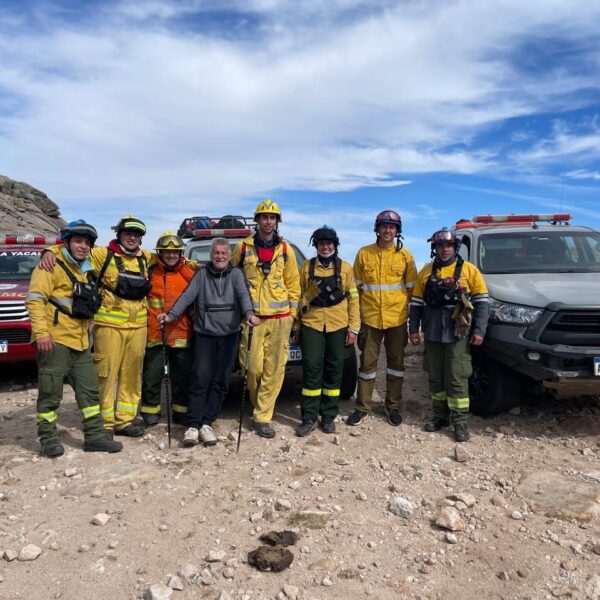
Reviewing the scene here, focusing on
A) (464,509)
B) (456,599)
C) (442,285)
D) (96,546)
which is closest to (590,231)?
(442,285)

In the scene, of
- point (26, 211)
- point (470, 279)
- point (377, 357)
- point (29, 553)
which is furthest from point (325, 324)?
point (26, 211)

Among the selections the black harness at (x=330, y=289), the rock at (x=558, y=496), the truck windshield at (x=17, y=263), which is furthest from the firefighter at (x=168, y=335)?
the truck windshield at (x=17, y=263)

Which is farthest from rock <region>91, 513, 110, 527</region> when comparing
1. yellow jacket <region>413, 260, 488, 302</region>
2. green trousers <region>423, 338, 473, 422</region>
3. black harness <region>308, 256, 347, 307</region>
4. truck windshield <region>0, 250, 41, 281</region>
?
truck windshield <region>0, 250, 41, 281</region>

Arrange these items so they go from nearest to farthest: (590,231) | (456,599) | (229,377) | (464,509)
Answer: (456,599), (464,509), (229,377), (590,231)

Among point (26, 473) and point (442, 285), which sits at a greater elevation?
point (442, 285)

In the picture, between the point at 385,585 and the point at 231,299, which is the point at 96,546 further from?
the point at 231,299

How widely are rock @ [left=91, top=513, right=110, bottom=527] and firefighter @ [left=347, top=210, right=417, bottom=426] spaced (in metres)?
2.53

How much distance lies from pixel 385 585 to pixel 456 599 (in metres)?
0.36

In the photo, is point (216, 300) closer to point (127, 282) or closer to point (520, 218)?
point (127, 282)

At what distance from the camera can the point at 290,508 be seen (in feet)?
11.6

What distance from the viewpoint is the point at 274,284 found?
195 inches

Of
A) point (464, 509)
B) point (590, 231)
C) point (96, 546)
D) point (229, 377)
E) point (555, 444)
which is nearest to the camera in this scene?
point (96, 546)

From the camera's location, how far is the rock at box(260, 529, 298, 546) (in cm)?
311

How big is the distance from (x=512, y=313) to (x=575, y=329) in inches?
20.5
